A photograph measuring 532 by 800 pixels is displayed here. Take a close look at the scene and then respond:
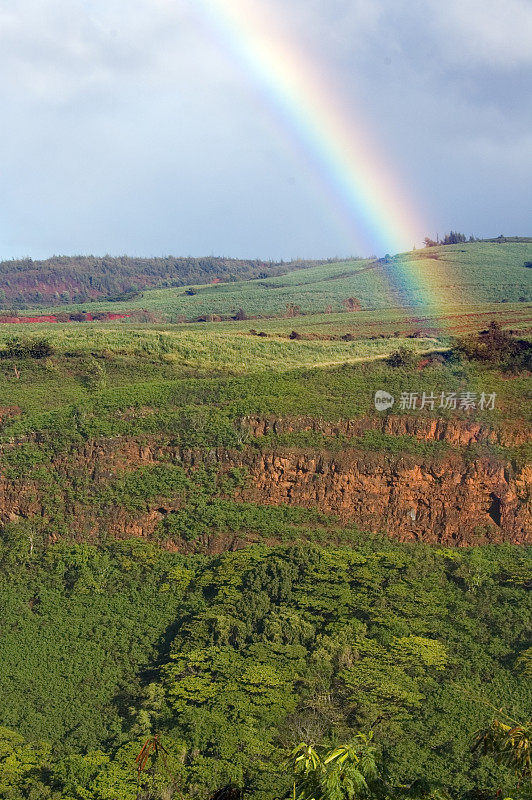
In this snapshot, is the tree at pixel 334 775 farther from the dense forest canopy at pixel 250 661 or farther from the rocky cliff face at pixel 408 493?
the rocky cliff face at pixel 408 493

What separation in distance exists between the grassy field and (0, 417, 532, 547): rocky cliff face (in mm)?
36771

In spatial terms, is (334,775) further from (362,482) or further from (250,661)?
(362,482)

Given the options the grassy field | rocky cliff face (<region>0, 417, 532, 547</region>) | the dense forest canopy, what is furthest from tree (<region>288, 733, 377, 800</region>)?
the grassy field

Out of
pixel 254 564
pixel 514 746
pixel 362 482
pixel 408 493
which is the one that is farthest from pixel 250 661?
pixel 514 746

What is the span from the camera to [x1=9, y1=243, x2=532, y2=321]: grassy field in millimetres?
70375

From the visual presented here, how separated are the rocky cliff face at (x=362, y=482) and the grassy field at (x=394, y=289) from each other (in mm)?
36771

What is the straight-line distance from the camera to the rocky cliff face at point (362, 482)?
87.7 ft

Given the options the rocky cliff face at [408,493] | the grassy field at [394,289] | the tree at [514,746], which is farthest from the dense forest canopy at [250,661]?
the grassy field at [394,289]

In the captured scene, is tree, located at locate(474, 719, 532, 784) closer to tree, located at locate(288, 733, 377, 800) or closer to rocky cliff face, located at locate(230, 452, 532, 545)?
tree, located at locate(288, 733, 377, 800)

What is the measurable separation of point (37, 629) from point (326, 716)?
9.58 metres

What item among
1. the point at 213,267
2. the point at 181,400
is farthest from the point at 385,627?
the point at 213,267

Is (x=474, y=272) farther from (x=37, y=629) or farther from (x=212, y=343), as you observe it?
(x=37, y=629)

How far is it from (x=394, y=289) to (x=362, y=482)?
52.1 metres

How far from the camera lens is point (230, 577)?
25.0 m
